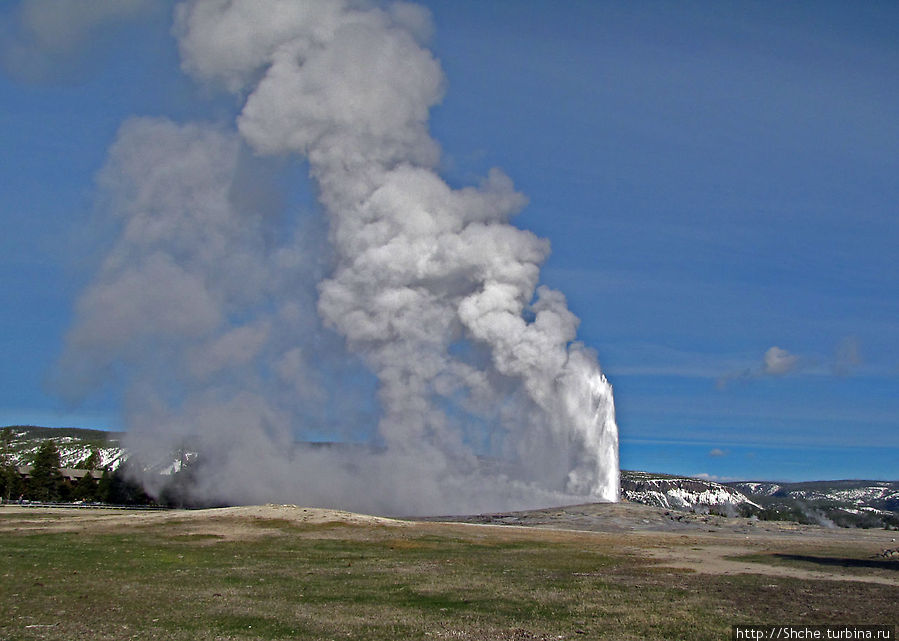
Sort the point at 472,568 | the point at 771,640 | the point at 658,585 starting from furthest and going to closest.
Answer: the point at 472,568, the point at 658,585, the point at 771,640

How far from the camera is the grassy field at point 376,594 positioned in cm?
2188

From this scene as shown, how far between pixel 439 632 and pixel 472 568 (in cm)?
1948

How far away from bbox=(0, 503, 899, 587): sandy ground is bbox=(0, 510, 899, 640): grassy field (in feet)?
12.2

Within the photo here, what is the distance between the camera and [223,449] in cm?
14938

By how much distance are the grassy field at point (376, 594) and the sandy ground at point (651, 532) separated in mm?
3728

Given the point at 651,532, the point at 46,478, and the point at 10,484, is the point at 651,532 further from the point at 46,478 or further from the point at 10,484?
the point at 46,478

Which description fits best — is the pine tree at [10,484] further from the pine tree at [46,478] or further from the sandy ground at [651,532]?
the sandy ground at [651,532]

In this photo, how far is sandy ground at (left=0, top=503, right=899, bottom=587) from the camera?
43.9m

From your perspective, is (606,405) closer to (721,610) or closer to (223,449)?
(223,449)

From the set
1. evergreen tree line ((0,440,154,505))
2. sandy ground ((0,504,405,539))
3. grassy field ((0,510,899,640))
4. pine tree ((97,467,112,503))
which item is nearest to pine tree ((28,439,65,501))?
evergreen tree line ((0,440,154,505))

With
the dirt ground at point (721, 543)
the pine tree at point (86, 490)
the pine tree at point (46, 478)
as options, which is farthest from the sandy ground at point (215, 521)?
the pine tree at point (86, 490)

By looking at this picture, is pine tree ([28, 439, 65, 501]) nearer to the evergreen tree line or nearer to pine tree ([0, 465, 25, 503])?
the evergreen tree line

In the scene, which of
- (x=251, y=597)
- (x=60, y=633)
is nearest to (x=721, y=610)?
(x=251, y=597)

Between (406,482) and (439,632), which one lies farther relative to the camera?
(406,482)
